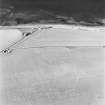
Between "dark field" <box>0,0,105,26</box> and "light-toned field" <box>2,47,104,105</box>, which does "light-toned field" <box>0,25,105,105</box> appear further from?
"dark field" <box>0,0,105,26</box>

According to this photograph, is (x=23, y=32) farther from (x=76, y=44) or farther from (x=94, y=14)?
(x=94, y=14)

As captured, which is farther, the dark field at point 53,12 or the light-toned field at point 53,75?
the dark field at point 53,12

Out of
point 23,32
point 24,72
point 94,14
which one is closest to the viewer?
point 24,72

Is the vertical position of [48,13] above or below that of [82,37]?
above

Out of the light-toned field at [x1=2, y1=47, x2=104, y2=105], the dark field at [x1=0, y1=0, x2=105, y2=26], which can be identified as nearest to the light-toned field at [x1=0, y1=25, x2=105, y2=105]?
the light-toned field at [x1=2, y1=47, x2=104, y2=105]

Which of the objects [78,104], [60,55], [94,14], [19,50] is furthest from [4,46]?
[94,14]

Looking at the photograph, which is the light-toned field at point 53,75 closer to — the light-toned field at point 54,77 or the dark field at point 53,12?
the light-toned field at point 54,77

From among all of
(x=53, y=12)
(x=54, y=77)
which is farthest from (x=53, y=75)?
(x=53, y=12)

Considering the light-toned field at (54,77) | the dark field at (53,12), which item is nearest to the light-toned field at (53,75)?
the light-toned field at (54,77)
